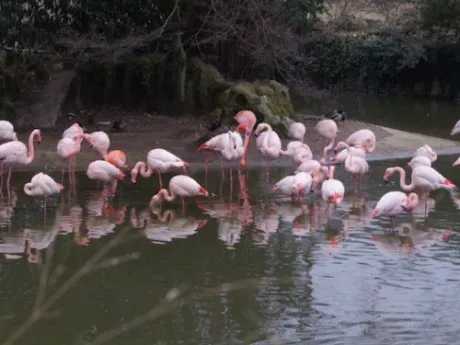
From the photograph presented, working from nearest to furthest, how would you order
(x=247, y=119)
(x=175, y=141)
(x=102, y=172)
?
(x=102, y=172) < (x=247, y=119) < (x=175, y=141)

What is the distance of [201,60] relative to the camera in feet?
51.1

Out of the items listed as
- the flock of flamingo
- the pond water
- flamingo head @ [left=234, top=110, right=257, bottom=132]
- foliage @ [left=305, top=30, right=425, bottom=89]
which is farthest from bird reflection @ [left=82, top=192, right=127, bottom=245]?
foliage @ [left=305, top=30, right=425, bottom=89]

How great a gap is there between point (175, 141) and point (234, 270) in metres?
6.73

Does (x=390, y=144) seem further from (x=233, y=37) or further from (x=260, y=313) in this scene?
(x=260, y=313)

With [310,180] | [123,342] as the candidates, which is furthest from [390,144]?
[123,342]

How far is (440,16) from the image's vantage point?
25000 millimetres

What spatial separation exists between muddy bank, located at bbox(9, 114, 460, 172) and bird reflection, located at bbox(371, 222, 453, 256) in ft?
13.6

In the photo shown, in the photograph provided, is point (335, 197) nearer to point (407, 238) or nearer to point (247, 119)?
point (407, 238)

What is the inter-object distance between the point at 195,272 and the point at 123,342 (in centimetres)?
167

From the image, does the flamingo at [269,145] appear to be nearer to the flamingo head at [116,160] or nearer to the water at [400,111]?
the flamingo head at [116,160]

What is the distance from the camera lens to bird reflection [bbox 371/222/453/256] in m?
7.54

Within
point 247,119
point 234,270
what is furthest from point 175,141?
point 234,270

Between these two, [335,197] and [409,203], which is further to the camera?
[335,197]

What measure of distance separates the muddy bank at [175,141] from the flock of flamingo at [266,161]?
570 mm
